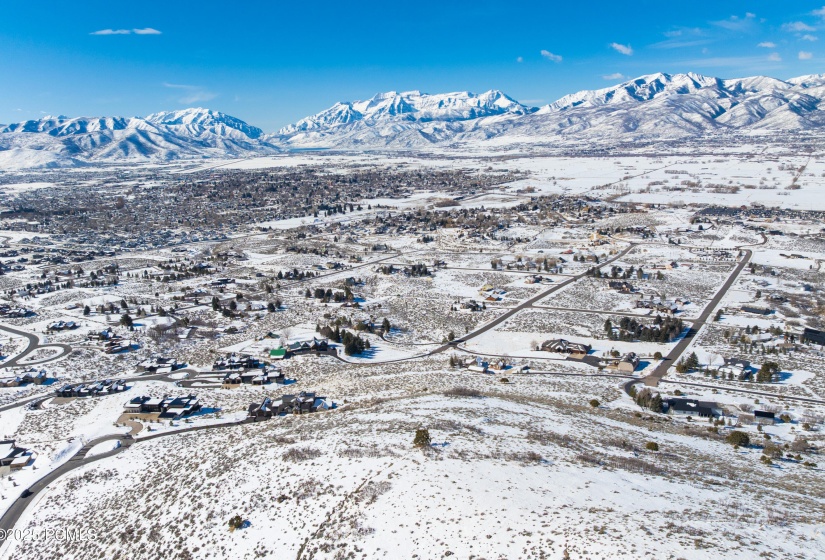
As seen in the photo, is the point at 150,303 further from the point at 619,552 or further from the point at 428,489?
the point at 619,552

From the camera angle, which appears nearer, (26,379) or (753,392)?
(753,392)

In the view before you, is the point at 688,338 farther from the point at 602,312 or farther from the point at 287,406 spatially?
the point at 287,406

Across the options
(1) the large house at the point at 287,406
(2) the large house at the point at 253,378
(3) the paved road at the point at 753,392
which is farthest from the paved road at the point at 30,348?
(3) the paved road at the point at 753,392

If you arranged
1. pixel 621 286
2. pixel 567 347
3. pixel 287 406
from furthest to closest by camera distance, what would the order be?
pixel 621 286 < pixel 567 347 < pixel 287 406

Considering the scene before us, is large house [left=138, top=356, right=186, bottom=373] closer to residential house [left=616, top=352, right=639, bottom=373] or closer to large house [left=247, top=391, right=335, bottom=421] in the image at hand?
large house [left=247, top=391, right=335, bottom=421]

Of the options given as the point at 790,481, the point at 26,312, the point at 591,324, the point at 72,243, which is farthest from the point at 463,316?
the point at 72,243

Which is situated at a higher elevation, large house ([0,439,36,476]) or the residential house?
the residential house

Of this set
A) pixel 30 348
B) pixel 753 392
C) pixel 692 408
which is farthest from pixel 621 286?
pixel 30 348

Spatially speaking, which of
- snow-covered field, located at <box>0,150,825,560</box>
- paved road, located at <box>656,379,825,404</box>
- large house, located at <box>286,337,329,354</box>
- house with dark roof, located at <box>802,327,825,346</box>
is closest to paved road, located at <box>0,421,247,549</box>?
snow-covered field, located at <box>0,150,825,560</box>
